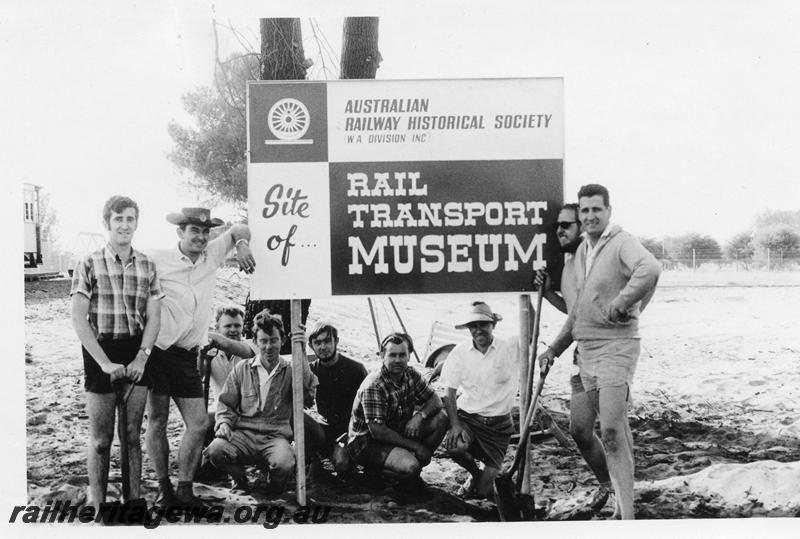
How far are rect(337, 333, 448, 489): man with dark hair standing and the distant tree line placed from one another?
177cm

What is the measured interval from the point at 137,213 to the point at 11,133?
106cm

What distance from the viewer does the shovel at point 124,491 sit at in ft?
14.9

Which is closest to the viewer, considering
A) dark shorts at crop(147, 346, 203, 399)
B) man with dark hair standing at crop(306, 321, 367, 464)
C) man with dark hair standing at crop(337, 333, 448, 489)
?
dark shorts at crop(147, 346, 203, 399)

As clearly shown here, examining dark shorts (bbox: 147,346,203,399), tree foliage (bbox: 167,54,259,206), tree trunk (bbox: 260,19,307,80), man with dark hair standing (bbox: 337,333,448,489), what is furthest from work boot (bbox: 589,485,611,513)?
tree trunk (bbox: 260,19,307,80)

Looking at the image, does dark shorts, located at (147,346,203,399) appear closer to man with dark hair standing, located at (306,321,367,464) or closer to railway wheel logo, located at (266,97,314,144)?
man with dark hair standing, located at (306,321,367,464)

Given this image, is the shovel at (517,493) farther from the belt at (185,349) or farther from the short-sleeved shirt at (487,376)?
the belt at (185,349)

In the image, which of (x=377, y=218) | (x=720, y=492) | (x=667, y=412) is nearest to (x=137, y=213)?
(x=377, y=218)

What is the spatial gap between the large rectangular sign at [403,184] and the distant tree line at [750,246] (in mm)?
882

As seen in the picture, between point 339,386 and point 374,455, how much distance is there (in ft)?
1.62

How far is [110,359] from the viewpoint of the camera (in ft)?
15.0

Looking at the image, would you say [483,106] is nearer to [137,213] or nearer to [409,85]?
[409,85]
